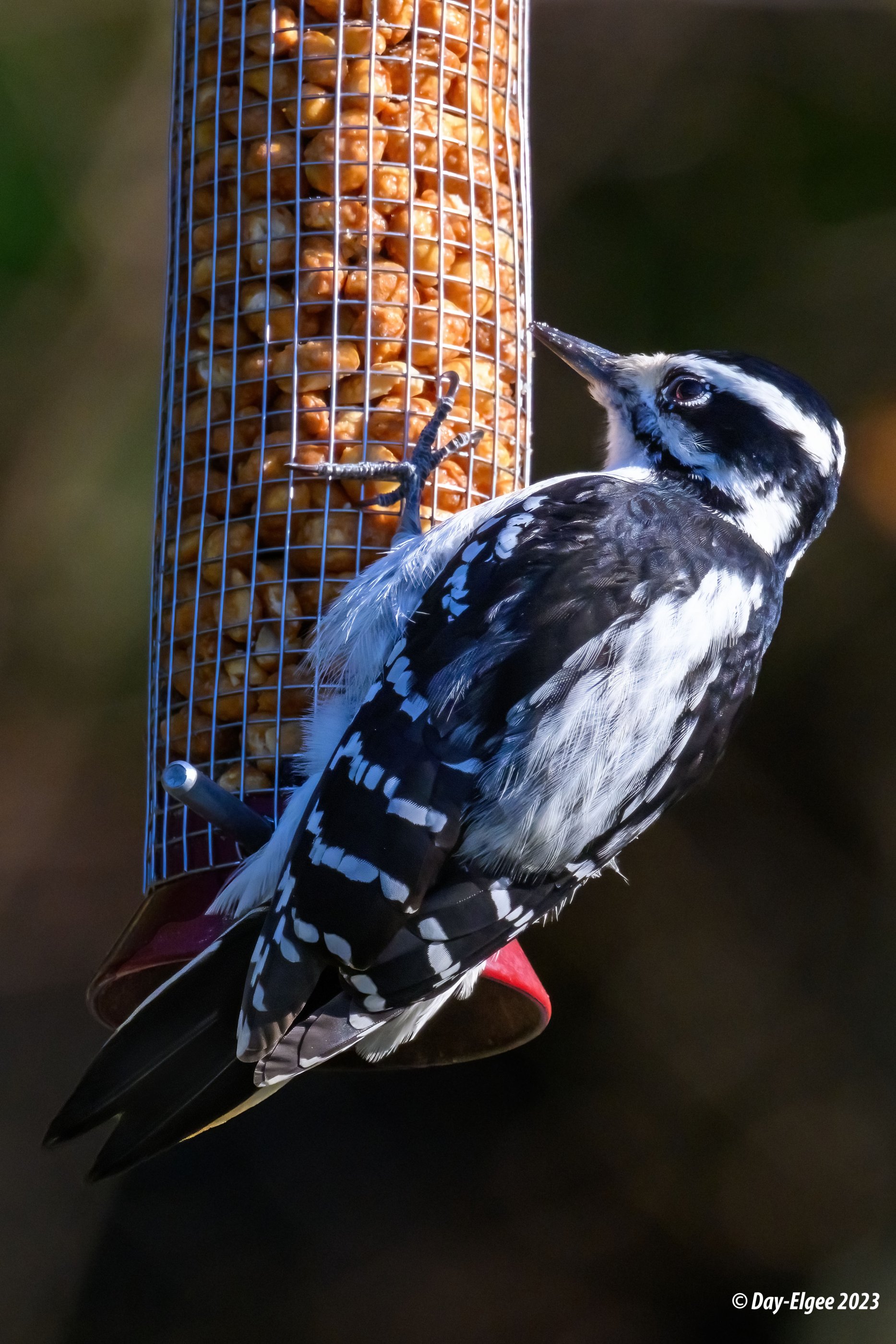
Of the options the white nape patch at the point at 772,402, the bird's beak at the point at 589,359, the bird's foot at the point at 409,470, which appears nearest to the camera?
the bird's foot at the point at 409,470

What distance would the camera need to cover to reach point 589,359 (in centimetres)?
341

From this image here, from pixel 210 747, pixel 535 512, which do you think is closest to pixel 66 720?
pixel 210 747

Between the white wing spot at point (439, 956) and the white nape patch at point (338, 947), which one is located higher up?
the white nape patch at point (338, 947)

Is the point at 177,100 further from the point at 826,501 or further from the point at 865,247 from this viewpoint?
the point at 865,247

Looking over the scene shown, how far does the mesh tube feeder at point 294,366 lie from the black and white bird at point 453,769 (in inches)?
5.9

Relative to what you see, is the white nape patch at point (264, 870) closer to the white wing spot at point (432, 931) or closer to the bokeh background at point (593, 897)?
→ the white wing spot at point (432, 931)

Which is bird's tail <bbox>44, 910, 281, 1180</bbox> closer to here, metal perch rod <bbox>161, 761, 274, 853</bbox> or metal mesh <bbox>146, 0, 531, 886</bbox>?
metal perch rod <bbox>161, 761, 274, 853</bbox>

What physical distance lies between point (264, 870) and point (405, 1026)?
336 mm

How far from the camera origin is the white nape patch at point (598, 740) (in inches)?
108

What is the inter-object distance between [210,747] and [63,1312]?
250 cm

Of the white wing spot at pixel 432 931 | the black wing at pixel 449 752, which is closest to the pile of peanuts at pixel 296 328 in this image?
the black wing at pixel 449 752

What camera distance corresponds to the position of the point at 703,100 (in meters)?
5.08

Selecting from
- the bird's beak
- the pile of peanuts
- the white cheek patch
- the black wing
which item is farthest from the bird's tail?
the bird's beak

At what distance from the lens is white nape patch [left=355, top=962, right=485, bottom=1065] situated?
9.37 ft
